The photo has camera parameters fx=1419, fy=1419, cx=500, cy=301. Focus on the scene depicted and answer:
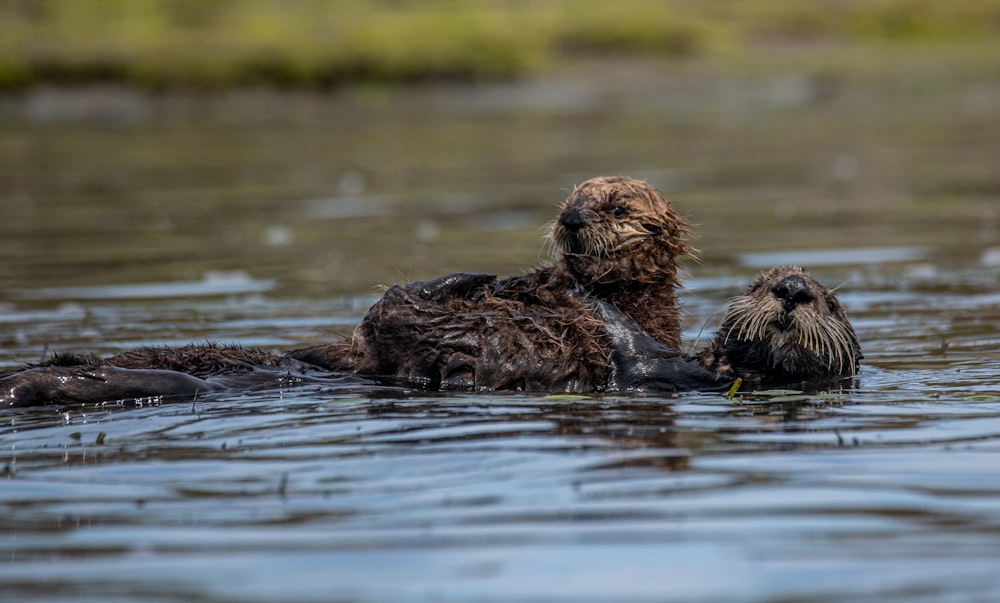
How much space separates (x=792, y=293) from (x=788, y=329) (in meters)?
0.18

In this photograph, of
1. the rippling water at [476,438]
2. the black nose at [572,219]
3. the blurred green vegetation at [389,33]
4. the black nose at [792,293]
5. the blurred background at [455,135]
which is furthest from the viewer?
the blurred green vegetation at [389,33]

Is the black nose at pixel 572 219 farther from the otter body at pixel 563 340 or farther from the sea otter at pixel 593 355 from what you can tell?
the sea otter at pixel 593 355

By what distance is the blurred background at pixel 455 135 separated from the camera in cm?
1268

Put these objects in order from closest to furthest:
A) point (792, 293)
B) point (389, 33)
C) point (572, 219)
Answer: point (792, 293) → point (572, 219) → point (389, 33)

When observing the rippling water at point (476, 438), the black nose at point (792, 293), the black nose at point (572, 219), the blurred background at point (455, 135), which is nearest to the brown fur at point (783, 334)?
the black nose at point (792, 293)

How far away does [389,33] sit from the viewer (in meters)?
42.7

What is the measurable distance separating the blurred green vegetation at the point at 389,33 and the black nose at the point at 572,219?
29.3 m

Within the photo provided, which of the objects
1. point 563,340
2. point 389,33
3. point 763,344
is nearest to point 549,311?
point 563,340

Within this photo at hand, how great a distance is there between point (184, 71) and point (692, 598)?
114ft

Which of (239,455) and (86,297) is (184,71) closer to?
(86,297)

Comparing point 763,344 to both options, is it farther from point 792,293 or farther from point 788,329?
point 792,293

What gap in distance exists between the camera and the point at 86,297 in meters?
10.5

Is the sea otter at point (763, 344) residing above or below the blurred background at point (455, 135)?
below

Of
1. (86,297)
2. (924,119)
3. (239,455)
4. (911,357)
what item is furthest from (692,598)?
(924,119)
